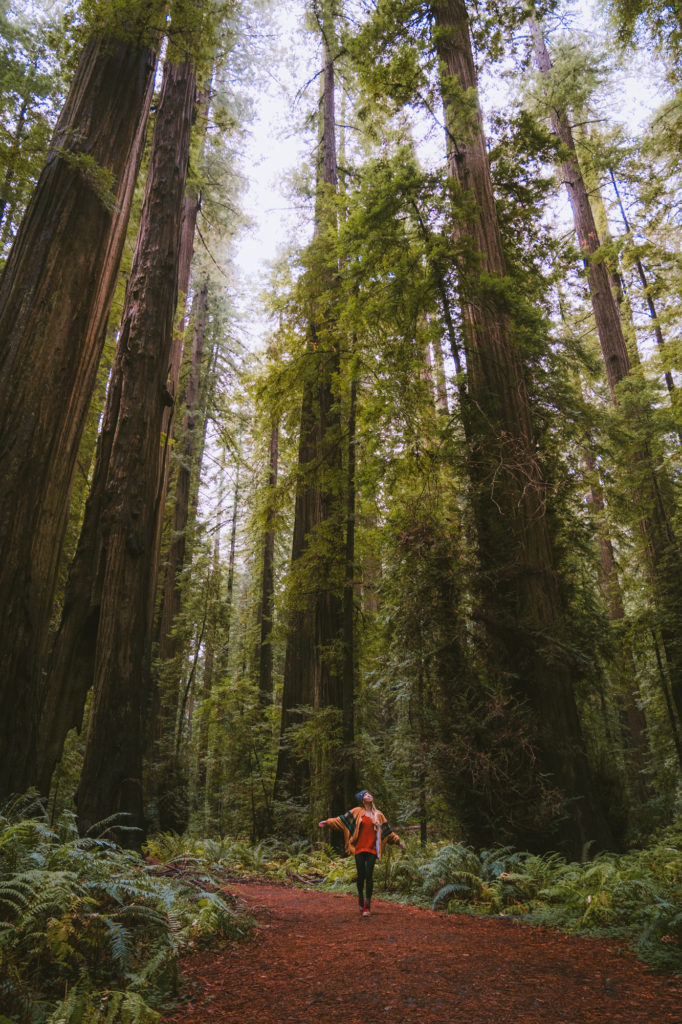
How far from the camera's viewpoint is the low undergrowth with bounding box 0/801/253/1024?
2.48 metres

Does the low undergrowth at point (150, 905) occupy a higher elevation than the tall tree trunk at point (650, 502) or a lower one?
lower

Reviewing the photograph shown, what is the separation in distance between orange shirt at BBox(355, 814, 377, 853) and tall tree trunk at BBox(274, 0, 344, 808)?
254 centimetres

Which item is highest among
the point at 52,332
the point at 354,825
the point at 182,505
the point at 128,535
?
the point at 182,505

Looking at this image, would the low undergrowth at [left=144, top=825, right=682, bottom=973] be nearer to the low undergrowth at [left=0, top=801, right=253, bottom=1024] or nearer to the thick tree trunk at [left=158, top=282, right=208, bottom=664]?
the low undergrowth at [left=0, top=801, right=253, bottom=1024]

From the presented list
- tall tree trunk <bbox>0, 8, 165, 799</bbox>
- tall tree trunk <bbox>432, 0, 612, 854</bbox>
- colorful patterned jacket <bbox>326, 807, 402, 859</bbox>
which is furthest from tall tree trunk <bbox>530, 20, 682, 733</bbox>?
tall tree trunk <bbox>0, 8, 165, 799</bbox>

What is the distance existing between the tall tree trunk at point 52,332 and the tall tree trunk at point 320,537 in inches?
141

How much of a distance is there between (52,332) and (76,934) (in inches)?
160

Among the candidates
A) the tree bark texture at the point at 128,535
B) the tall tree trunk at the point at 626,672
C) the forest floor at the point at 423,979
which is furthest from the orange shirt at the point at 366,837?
the tall tree trunk at the point at 626,672

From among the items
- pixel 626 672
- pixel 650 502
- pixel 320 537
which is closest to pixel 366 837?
pixel 626 672

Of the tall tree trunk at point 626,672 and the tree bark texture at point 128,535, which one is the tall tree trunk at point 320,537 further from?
the tall tree trunk at point 626,672

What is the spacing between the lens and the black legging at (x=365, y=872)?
5617 mm

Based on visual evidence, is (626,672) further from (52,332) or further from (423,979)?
(52,332)

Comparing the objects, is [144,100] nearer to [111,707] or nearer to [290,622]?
[111,707]

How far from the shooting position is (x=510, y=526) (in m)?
7.88
